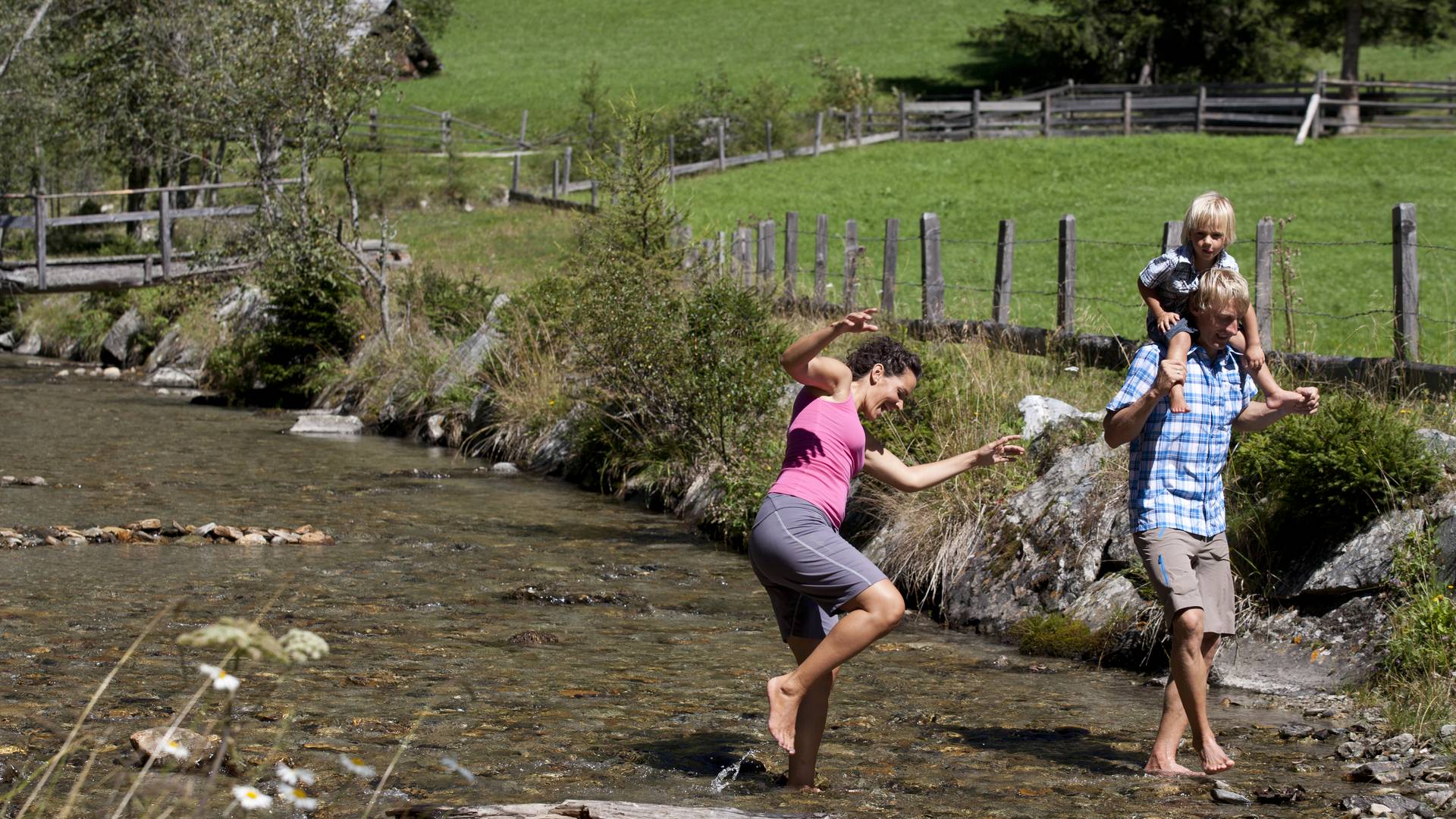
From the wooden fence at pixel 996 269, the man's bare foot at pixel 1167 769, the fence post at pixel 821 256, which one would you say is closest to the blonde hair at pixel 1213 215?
the man's bare foot at pixel 1167 769

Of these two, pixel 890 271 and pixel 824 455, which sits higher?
pixel 890 271

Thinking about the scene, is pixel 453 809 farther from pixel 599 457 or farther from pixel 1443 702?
pixel 599 457

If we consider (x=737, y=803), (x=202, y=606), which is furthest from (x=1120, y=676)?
(x=202, y=606)

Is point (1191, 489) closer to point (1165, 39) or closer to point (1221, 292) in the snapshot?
point (1221, 292)

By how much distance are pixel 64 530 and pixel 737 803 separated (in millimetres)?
7221

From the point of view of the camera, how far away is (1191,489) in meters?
5.95

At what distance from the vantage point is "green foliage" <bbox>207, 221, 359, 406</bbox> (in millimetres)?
21094

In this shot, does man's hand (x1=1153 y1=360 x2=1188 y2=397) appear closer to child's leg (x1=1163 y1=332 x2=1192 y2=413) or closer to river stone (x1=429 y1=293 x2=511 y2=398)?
child's leg (x1=1163 y1=332 x2=1192 y2=413)

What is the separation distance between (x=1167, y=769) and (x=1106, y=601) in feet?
8.93

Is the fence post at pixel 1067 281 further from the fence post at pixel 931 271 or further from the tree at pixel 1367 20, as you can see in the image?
the tree at pixel 1367 20

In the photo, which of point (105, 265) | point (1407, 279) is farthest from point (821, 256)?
point (105, 265)

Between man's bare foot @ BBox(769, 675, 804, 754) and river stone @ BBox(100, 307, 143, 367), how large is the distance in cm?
2275

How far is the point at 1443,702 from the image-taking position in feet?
21.5

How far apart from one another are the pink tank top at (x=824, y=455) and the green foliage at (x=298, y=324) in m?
16.2
